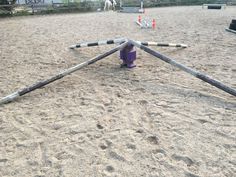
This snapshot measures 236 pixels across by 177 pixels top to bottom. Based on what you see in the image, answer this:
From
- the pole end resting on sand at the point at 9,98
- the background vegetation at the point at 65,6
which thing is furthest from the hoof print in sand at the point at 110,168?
the background vegetation at the point at 65,6

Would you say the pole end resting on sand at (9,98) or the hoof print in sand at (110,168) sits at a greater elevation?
the pole end resting on sand at (9,98)

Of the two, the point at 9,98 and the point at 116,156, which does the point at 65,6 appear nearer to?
the point at 9,98

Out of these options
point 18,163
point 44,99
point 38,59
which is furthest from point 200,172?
point 38,59

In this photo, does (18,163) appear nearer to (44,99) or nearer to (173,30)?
(44,99)

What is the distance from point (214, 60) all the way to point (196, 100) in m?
2.41

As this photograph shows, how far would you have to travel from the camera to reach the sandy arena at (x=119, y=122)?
2777mm

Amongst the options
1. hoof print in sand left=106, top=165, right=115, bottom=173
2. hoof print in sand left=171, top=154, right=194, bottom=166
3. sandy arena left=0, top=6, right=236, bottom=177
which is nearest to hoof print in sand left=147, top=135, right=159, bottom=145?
sandy arena left=0, top=6, right=236, bottom=177

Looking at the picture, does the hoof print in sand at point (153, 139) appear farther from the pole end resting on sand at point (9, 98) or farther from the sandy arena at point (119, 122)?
the pole end resting on sand at point (9, 98)

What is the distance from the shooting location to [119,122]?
359 centimetres

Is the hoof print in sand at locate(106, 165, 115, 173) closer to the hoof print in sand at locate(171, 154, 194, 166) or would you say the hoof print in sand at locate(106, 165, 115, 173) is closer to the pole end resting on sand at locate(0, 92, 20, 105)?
the hoof print in sand at locate(171, 154, 194, 166)

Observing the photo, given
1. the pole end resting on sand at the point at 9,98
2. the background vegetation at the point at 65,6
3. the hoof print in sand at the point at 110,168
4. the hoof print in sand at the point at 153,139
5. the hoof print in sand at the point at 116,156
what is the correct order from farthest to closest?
the background vegetation at the point at 65,6, the pole end resting on sand at the point at 9,98, the hoof print in sand at the point at 153,139, the hoof print in sand at the point at 116,156, the hoof print in sand at the point at 110,168

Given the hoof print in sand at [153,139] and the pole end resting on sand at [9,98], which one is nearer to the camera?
the hoof print in sand at [153,139]

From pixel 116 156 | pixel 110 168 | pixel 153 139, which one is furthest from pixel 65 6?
pixel 110 168

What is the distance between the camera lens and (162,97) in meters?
4.31
